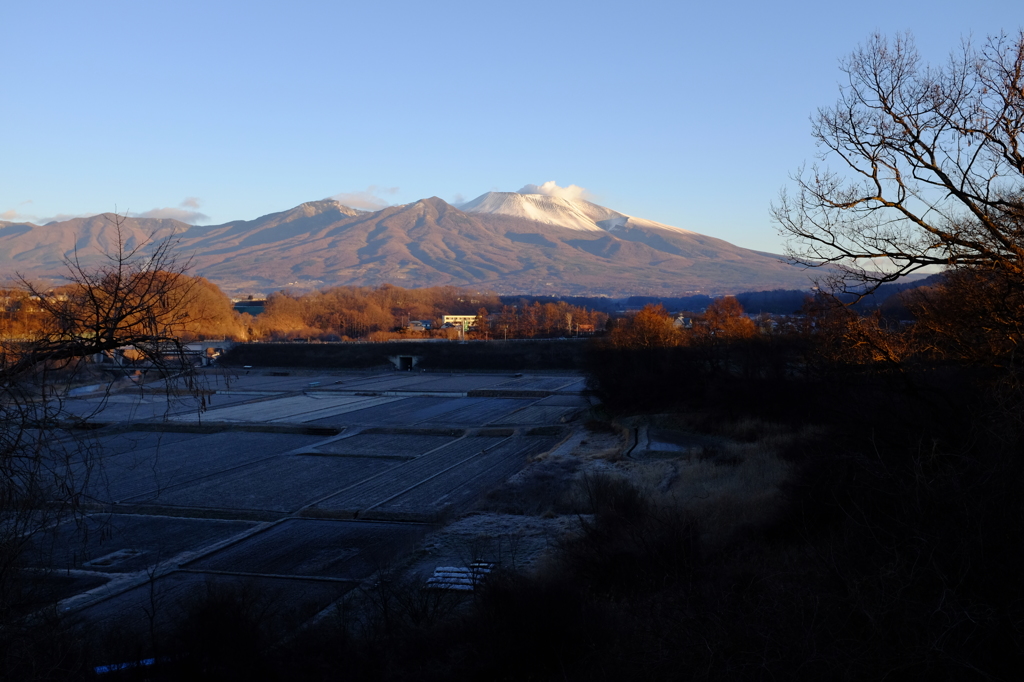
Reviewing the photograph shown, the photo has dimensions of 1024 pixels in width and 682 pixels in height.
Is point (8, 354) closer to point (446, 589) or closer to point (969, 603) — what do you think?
point (969, 603)

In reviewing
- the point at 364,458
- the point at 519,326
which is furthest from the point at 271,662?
the point at 519,326

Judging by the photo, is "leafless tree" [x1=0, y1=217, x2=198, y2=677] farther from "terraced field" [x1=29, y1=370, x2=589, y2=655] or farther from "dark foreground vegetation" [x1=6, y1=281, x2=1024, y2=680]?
"dark foreground vegetation" [x1=6, y1=281, x2=1024, y2=680]

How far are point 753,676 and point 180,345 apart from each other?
3.73 meters

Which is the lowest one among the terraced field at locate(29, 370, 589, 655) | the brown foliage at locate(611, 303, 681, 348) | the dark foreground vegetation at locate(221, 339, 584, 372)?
the terraced field at locate(29, 370, 589, 655)

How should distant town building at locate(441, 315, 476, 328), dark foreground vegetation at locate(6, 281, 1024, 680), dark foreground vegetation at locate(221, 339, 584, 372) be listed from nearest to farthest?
dark foreground vegetation at locate(6, 281, 1024, 680), dark foreground vegetation at locate(221, 339, 584, 372), distant town building at locate(441, 315, 476, 328)

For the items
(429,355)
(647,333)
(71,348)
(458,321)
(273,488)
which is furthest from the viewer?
(458,321)

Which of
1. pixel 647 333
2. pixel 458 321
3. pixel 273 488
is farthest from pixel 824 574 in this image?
pixel 458 321

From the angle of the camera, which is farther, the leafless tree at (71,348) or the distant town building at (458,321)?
the distant town building at (458,321)

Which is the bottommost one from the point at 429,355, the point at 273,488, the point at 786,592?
the point at 273,488

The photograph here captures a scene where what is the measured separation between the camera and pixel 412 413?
35000mm

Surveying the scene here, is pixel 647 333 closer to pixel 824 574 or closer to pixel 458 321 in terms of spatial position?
pixel 824 574

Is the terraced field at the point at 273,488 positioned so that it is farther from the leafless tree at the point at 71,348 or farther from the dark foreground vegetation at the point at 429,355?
the dark foreground vegetation at the point at 429,355

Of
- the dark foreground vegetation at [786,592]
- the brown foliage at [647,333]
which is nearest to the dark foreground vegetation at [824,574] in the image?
the dark foreground vegetation at [786,592]

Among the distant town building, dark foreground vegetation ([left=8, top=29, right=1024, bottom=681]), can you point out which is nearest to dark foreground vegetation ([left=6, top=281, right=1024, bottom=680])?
dark foreground vegetation ([left=8, top=29, right=1024, bottom=681])
